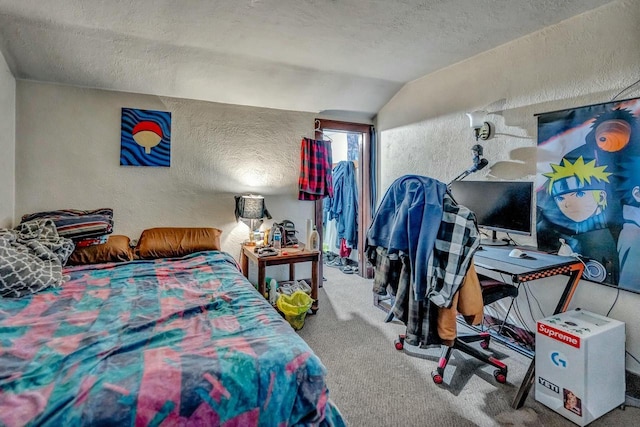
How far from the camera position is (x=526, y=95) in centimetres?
245

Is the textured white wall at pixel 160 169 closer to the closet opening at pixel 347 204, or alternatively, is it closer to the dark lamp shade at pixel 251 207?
the dark lamp shade at pixel 251 207

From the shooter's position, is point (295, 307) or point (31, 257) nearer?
point (31, 257)

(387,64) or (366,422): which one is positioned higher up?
(387,64)

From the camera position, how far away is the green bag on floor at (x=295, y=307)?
269 centimetres

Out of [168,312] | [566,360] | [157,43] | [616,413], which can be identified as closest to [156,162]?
[157,43]

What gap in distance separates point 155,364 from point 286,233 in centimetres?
232

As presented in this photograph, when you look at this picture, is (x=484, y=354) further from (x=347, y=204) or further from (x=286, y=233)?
(x=347, y=204)

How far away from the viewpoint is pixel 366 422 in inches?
65.4

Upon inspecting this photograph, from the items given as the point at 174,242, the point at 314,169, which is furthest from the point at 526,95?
the point at 174,242

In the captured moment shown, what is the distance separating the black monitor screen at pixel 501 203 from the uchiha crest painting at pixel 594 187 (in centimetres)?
14

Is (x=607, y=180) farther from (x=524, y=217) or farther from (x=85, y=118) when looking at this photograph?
(x=85, y=118)

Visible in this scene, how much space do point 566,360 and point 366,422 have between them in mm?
1077

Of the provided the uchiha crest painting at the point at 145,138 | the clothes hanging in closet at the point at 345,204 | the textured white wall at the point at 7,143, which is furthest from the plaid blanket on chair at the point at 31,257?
the clothes hanging in closet at the point at 345,204

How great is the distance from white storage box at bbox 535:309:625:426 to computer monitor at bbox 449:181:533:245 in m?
0.71
